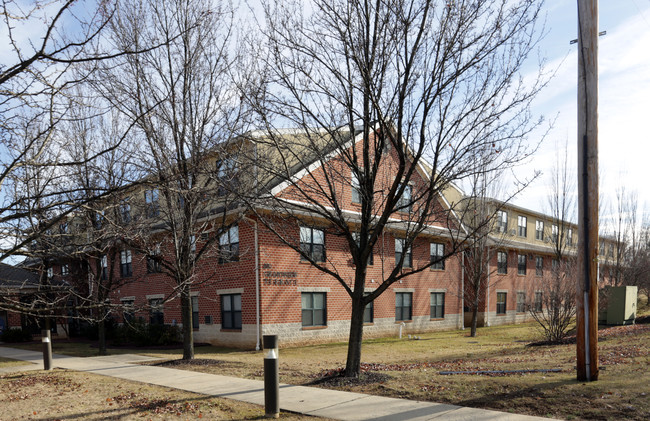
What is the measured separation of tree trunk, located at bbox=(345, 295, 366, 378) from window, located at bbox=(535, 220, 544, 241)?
3366cm

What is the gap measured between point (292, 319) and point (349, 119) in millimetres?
11899

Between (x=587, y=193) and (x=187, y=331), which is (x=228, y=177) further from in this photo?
(x=587, y=193)

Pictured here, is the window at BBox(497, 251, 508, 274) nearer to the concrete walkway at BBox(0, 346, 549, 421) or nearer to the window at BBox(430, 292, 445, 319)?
the window at BBox(430, 292, 445, 319)

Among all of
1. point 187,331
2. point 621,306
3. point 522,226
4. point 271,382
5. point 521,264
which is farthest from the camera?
point 522,226

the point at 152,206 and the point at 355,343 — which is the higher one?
the point at 152,206

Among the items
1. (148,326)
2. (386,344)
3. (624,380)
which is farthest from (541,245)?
(624,380)

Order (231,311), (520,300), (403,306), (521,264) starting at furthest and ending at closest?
(521,264) < (520,300) < (403,306) < (231,311)

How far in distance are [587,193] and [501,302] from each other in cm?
2753

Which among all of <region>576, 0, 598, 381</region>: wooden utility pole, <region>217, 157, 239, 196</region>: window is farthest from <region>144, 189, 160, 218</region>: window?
<region>576, 0, 598, 381</region>: wooden utility pole

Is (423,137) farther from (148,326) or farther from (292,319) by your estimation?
(148,326)

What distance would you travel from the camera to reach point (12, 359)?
16.2 meters

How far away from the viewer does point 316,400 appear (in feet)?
24.7

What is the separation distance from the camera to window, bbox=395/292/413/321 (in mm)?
24683

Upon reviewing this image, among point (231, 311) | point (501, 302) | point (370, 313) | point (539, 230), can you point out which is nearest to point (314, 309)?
point (231, 311)
